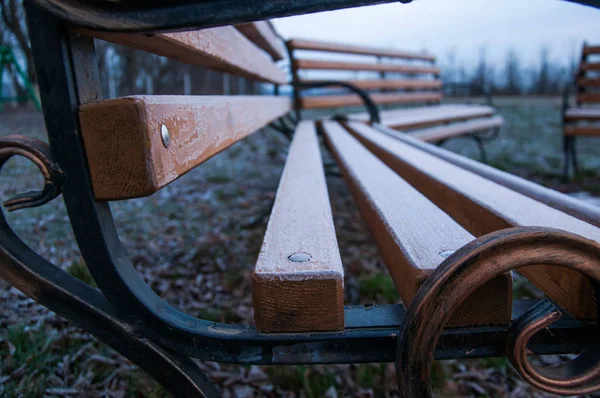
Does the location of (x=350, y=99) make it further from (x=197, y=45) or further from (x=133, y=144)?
(x=133, y=144)

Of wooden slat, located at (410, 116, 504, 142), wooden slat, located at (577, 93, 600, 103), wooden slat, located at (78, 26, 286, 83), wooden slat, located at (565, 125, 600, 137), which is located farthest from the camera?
wooden slat, located at (577, 93, 600, 103)

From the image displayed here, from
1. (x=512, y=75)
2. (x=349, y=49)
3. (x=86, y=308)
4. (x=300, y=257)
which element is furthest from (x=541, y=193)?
(x=512, y=75)

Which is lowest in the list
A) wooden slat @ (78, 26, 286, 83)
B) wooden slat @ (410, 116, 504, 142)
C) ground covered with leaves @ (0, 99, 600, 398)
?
ground covered with leaves @ (0, 99, 600, 398)

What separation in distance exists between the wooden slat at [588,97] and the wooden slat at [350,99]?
1.61 meters

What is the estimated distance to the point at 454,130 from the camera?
13.5 ft

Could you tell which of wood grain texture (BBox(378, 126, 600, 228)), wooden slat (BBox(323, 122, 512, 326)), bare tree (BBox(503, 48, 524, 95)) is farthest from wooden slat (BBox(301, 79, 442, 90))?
bare tree (BBox(503, 48, 524, 95))

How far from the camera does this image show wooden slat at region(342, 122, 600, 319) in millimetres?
697

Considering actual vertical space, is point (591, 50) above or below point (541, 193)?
above

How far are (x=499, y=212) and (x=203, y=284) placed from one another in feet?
5.18

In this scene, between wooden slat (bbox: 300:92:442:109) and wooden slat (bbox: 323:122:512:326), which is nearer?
wooden slat (bbox: 323:122:512:326)

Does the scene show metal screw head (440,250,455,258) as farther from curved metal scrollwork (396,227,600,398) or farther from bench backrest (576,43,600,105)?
bench backrest (576,43,600,105)

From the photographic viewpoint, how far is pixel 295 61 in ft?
11.9

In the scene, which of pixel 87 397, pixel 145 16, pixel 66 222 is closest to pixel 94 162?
pixel 145 16

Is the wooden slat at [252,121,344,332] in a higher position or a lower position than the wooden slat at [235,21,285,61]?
lower
